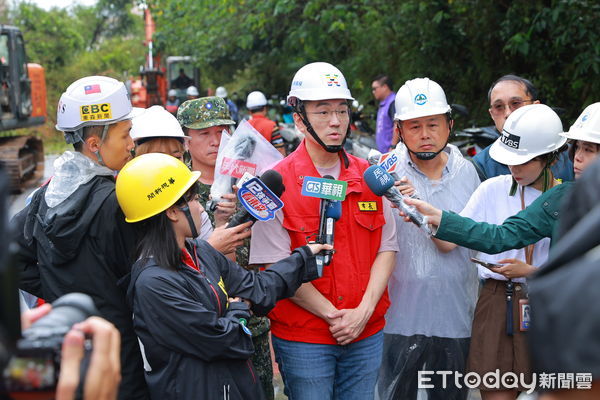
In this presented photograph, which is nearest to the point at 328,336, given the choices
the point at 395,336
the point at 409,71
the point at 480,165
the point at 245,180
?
the point at 395,336

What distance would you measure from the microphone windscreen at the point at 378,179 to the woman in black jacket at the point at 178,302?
0.92 metres

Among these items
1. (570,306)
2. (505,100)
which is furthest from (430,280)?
(570,306)

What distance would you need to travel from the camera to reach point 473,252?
13.9 ft

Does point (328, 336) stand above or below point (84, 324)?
below

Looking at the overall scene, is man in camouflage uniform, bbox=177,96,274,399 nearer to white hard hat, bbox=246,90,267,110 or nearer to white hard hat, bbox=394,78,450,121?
white hard hat, bbox=394,78,450,121

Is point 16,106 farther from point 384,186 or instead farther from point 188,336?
point 188,336

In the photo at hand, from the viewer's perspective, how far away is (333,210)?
3.71 m

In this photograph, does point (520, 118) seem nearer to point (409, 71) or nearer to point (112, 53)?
point (409, 71)

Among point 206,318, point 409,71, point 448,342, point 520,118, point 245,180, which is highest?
point 409,71

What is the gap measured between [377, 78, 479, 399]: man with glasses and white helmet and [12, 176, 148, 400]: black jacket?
1.52m

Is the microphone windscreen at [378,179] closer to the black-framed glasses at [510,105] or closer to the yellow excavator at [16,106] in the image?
the black-framed glasses at [510,105]

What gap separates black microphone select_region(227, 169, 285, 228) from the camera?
11.8 ft

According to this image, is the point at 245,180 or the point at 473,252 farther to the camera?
the point at 473,252

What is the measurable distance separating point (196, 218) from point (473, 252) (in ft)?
5.85
